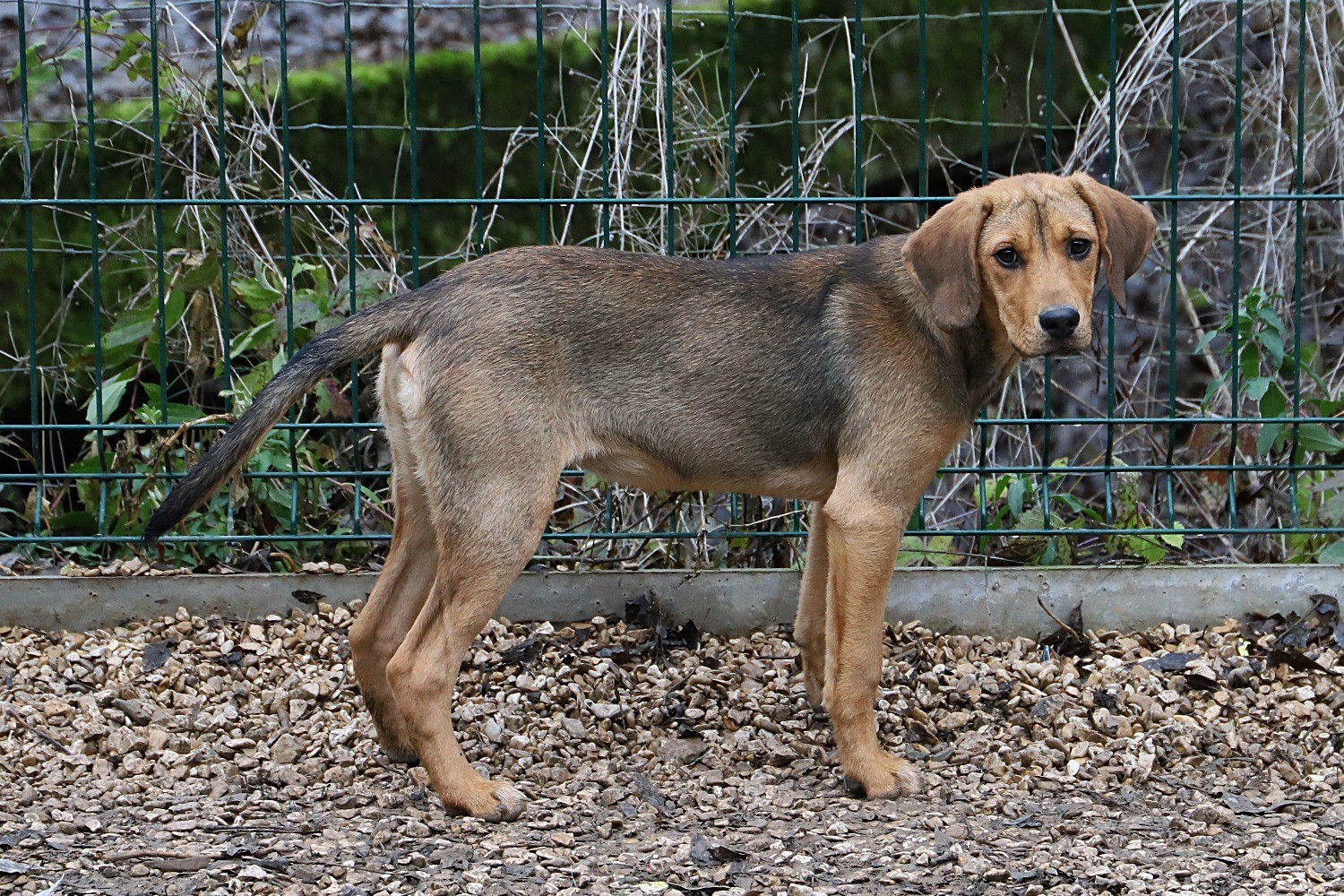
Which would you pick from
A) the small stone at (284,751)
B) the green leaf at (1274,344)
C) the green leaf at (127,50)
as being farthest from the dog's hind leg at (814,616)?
the green leaf at (127,50)

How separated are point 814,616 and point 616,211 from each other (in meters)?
2.27

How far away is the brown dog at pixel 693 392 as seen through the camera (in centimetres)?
414

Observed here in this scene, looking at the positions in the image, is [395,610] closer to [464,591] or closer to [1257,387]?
[464,591]

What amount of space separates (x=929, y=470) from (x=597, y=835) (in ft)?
4.93

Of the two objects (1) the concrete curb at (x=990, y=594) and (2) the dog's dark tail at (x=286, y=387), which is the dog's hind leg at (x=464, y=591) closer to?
(2) the dog's dark tail at (x=286, y=387)

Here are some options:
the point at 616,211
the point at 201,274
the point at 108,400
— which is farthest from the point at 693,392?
the point at 108,400

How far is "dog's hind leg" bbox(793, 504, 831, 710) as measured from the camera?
496 cm

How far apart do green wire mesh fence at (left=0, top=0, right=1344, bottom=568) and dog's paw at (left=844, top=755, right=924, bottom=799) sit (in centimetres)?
131

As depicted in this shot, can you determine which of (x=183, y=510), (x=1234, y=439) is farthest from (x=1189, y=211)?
(x=183, y=510)

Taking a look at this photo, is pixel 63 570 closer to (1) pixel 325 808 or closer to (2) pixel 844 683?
(1) pixel 325 808

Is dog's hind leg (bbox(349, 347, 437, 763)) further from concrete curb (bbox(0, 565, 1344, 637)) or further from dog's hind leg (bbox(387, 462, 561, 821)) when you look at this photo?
concrete curb (bbox(0, 565, 1344, 637))

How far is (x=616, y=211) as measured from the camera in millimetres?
6344

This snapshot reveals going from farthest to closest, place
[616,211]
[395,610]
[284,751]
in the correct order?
[616,211] < [284,751] < [395,610]

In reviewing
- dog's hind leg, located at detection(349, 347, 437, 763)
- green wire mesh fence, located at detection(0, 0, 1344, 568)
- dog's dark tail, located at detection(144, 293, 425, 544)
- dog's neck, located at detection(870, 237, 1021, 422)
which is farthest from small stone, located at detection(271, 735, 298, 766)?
dog's neck, located at detection(870, 237, 1021, 422)
